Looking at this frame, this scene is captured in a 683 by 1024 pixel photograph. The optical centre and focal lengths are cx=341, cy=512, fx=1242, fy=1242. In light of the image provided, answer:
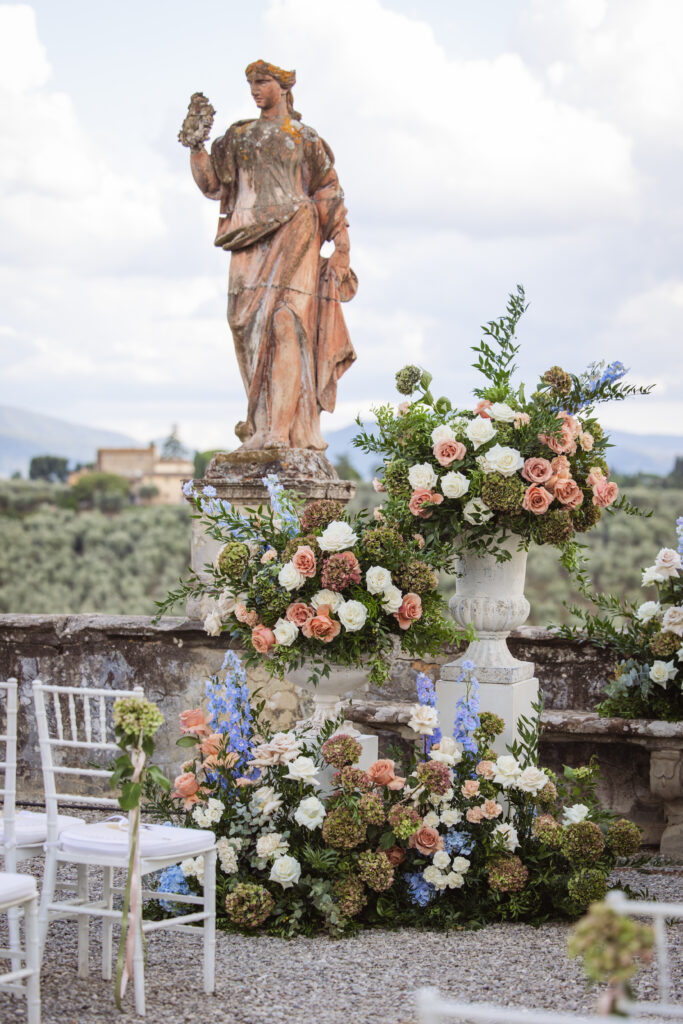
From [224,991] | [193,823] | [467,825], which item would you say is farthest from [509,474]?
[224,991]

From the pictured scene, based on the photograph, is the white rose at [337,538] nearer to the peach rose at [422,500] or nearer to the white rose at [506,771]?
the peach rose at [422,500]

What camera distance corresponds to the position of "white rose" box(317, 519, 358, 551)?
4.23 metres

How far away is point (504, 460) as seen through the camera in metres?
4.36

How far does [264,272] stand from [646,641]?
251cm

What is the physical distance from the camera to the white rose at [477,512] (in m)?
4.44

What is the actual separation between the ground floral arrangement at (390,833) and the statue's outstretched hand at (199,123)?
115 inches

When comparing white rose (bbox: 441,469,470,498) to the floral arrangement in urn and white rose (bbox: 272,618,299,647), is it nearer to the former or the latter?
the floral arrangement in urn

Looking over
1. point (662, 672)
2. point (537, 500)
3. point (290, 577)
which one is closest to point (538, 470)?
point (537, 500)

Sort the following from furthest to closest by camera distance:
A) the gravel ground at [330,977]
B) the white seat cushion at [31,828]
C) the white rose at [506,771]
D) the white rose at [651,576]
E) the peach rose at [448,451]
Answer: the white rose at [651,576]
the peach rose at [448,451]
the white rose at [506,771]
the white seat cushion at [31,828]
the gravel ground at [330,977]

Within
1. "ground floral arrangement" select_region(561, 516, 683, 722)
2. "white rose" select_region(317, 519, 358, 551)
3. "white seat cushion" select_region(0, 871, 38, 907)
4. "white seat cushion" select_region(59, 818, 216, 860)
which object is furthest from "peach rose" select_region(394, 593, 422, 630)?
"white seat cushion" select_region(0, 871, 38, 907)

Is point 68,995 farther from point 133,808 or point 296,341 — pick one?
point 296,341

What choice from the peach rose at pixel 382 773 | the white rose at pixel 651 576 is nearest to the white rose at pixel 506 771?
the peach rose at pixel 382 773

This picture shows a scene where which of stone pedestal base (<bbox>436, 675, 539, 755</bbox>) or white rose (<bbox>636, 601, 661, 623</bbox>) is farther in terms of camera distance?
white rose (<bbox>636, 601, 661, 623</bbox>)

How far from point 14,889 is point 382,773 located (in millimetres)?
1566
